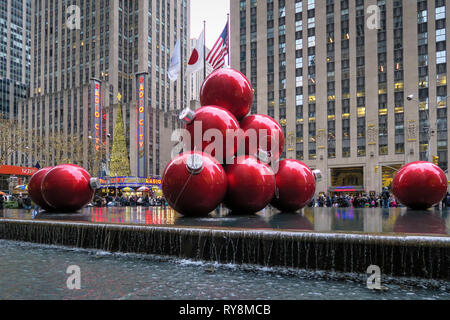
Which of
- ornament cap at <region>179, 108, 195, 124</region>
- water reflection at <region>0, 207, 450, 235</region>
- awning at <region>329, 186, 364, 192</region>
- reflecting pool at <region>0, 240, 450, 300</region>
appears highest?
ornament cap at <region>179, 108, 195, 124</region>

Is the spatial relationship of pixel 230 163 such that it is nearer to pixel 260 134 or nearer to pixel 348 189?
pixel 260 134

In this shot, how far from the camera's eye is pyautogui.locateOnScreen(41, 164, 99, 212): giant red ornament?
41.2 feet

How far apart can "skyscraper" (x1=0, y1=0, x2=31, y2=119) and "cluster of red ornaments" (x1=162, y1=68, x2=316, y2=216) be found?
126545 mm

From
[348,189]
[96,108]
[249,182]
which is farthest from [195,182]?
[96,108]

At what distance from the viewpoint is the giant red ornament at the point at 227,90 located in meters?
10.5

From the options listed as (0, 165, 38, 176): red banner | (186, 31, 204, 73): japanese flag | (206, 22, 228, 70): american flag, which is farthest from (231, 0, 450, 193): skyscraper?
(206, 22, 228, 70): american flag

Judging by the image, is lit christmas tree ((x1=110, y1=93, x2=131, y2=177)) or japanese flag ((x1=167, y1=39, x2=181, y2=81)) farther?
lit christmas tree ((x1=110, y1=93, x2=131, y2=177))

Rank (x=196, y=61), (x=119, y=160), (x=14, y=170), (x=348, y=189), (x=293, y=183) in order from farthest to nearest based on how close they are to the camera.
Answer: (x=119, y=160) → (x=348, y=189) → (x=14, y=170) → (x=196, y=61) → (x=293, y=183)

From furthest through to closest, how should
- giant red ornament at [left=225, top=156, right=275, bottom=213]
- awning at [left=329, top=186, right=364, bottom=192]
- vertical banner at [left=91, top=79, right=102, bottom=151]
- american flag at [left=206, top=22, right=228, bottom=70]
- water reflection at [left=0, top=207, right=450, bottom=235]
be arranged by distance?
1. vertical banner at [left=91, top=79, right=102, bottom=151]
2. awning at [left=329, top=186, right=364, bottom=192]
3. american flag at [left=206, top=22, right=228, bottom=70]
4. giant red ornament at [left=225, top=156, right=275, bottom=213]
5. water reflection at [left=0, top=207, right=450, bottom=235]

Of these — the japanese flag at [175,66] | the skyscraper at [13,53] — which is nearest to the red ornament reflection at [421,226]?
the japanese flag at [175,66]

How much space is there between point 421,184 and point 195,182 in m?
7.65

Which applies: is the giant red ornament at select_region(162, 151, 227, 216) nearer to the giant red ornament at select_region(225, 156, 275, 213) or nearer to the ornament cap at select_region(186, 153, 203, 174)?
the ornament cap at select_region(186, 153, 203, 174)

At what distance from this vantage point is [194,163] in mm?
8805
